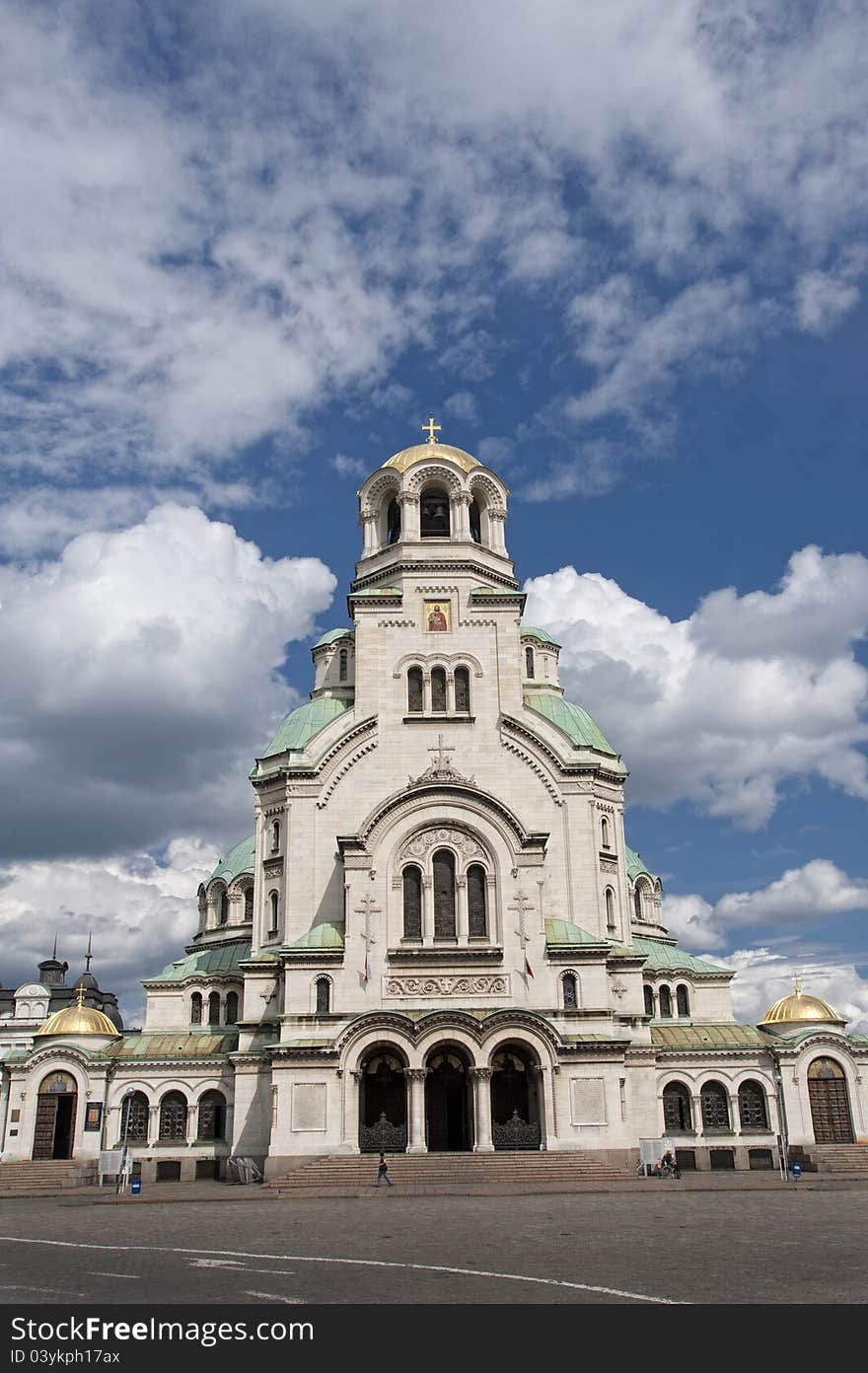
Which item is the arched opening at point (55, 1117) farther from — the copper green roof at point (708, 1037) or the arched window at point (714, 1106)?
the arched window at point (714, 1106)

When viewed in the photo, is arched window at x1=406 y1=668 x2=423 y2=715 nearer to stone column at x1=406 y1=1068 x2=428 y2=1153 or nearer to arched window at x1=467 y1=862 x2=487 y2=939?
arched window at x1=467 y1=862 x2=487 y2=939

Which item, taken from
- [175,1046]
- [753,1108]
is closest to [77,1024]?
[175,1046]

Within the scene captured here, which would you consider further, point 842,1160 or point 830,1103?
point 830,1103

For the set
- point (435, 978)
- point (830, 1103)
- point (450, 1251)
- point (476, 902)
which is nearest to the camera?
point (450, 1251)

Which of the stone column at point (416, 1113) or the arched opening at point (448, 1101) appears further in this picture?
the arched opening at point (448, 1101)

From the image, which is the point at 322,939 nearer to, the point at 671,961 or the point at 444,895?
the point at 444,895

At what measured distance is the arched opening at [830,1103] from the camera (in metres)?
46.7

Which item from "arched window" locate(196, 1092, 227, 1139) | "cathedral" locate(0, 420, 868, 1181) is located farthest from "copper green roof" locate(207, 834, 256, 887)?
"arched window" locate(196, 1092, 227, 1139)

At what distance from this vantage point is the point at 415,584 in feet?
167

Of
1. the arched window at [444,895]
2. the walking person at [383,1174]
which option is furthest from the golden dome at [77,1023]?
the walking person at [383,1174]

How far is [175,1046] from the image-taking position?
1896 inches

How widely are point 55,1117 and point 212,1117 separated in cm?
609

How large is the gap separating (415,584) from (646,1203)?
28018 millimetres

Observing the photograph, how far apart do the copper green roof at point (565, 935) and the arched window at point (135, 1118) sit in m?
17.2
